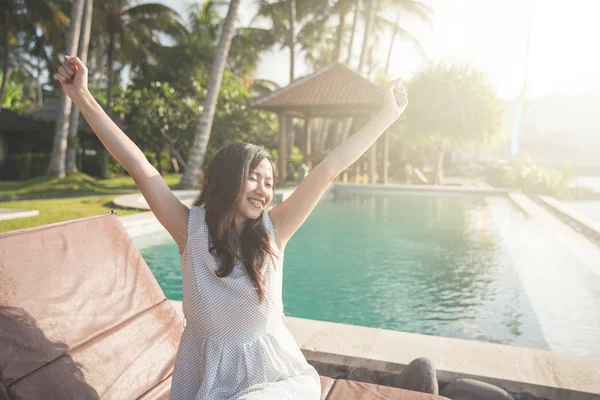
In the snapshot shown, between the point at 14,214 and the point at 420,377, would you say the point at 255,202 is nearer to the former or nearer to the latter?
the point at 420,377

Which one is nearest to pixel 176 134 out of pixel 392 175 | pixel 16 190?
pixel 16 190

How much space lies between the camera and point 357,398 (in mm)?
2078

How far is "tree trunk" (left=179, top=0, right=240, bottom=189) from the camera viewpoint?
14039 mm

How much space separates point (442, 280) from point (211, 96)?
10.1 metres

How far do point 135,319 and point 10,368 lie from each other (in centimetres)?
68

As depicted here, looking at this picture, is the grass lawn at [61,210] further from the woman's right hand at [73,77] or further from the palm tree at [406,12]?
the palm tree at [406,12]

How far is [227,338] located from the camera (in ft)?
5.56

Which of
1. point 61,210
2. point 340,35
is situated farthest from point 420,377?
point 340,35

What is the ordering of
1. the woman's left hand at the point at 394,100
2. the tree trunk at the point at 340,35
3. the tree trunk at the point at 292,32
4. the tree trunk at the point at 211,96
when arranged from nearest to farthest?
1. the woman's left hand at the point at 394,100
2. the tree trunk at the point at 211,96
3. the tree trunk at the point at 340,35
4. the tree trunk at the point at 292,32

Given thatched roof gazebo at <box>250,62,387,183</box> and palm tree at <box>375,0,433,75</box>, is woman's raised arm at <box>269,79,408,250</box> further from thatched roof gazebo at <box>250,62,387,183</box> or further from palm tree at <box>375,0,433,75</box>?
palm tree at <box>375,0,433,75</box>

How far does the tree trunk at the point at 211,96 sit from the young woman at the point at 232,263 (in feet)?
42.2

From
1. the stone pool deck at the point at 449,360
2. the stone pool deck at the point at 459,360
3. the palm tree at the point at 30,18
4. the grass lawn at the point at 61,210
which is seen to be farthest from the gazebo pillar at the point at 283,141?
the stone pool deck at the point at 459,360

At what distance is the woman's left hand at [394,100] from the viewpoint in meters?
2.05

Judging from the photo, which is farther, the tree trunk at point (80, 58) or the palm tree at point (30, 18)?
the palm tree at point (30, 18)
